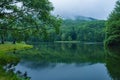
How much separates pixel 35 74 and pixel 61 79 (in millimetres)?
5897

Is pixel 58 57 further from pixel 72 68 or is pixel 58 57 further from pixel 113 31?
pixel 113 31

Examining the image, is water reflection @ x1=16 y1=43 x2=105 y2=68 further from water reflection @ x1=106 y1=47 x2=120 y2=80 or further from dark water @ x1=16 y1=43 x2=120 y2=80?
water reflection @ x1=106 y1=47 x2=120 y2=80

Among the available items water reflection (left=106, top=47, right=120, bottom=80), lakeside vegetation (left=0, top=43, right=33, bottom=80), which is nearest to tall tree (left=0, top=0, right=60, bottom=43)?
lakeside vegetation (left=0, top=43, right=33, bottom=80)

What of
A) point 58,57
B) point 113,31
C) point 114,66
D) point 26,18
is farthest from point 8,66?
point 113,31

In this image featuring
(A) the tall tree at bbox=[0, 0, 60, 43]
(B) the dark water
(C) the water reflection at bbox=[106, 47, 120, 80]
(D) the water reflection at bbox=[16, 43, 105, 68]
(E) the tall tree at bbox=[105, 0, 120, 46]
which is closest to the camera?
(C) the water reflection at bbox=[106, 47, 120, 80]

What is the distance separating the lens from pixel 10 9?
1687 inches

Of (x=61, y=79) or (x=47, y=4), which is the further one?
(x=47, y=4)

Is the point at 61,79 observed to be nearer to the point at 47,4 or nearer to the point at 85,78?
the point at 85,78

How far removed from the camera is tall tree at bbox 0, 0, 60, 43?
1678 inches

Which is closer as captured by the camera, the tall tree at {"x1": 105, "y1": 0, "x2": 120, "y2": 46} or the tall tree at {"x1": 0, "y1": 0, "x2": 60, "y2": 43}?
the tall tree at {"x1": 0, "y1": 0, "x2": 60, "y2": 43}

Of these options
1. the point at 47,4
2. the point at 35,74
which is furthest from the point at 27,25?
the point at 35,74

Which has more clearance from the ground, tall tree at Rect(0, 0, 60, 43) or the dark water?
tall tree at Rect(0, 0, 60, 43)

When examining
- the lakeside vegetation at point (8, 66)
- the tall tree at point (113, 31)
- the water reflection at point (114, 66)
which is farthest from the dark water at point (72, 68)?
the tall tree at point (113, 31)

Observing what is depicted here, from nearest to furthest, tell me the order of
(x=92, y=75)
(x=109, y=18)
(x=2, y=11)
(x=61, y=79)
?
(x=61, y=79) < (x=92, y=75) < (x=2, y=11) < (x=109, y=18)
